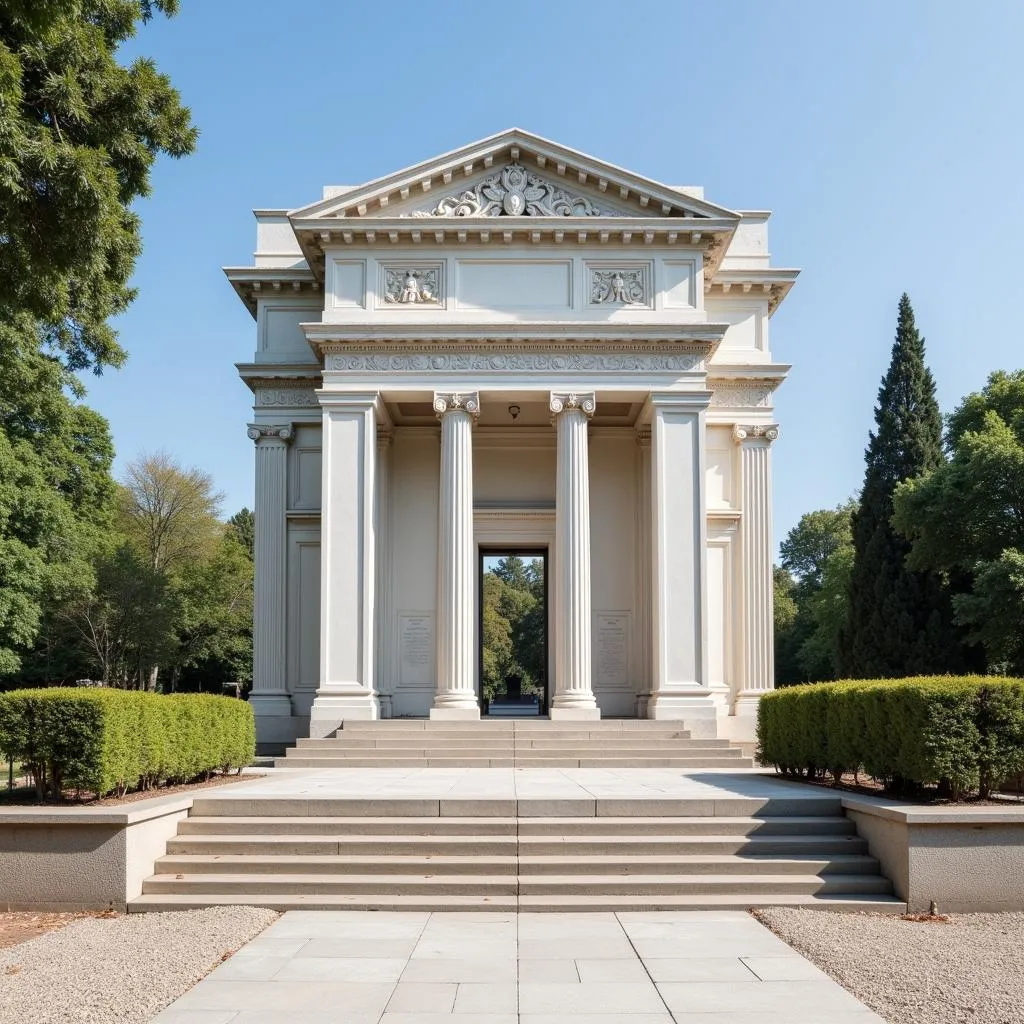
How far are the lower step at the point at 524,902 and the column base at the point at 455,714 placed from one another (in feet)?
44.9

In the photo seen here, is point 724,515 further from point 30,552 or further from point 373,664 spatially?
point 30,552

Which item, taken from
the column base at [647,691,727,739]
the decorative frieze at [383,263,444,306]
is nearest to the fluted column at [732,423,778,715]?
the column base at [647,691,727,739]

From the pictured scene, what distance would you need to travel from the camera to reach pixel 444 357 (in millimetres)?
26469

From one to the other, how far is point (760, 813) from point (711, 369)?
17.9 metres

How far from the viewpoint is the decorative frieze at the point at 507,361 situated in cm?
2638

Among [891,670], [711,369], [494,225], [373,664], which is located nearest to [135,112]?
[494,225]

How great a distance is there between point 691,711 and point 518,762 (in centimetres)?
503

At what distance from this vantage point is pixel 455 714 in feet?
83.1

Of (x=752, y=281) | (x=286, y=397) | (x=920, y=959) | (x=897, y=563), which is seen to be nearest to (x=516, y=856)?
(x=920, y=959)

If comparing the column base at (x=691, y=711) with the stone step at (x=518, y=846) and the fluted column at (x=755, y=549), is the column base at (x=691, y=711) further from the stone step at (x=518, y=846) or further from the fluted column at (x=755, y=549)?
the stone step at (x=518, y=846)

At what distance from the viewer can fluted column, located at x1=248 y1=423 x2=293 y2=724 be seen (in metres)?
28.3

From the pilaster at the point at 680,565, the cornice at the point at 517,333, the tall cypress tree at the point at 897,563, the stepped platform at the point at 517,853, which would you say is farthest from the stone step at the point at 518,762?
the tall cypress tree at the point at 897,563

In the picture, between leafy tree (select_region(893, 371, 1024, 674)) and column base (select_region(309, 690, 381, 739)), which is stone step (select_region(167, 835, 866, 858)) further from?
leafy tree (select_region(893, 371, 1024, 674))

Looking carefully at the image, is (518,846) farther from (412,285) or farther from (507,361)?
(412,285)
